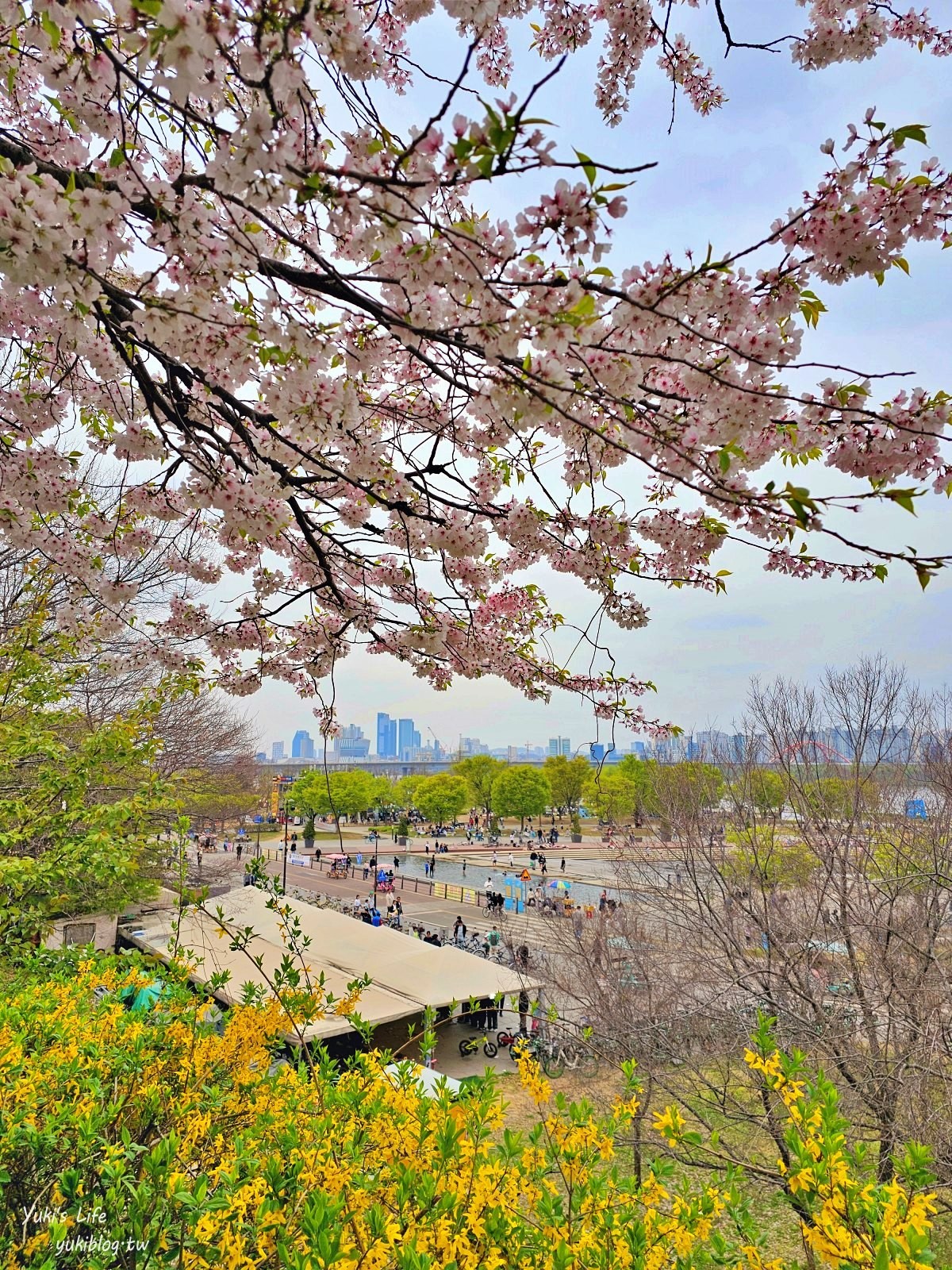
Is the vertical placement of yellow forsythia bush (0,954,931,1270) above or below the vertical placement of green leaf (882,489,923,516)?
below

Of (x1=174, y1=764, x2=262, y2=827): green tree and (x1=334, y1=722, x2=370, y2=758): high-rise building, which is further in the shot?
(x1=334, y1=722, x2=370, y2=758): high-rise building

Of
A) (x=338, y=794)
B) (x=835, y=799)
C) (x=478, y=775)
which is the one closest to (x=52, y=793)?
(x=835, y=799)

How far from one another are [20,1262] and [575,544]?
331 cm

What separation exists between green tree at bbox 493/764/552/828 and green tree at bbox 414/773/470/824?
7.46 feet

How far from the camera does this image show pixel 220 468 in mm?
2930

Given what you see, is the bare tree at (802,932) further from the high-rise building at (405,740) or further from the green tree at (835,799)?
the high-rise building at (405,740)

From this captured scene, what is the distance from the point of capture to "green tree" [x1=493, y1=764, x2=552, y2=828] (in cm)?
3719

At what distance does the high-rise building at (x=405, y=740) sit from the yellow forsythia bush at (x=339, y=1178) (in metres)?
157

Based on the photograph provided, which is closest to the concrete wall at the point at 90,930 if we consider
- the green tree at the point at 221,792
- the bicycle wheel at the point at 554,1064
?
the green tree at the point at 221,792

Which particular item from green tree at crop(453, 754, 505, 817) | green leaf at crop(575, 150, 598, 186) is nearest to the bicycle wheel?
green leaf at crop(575, 150, 598, 186)

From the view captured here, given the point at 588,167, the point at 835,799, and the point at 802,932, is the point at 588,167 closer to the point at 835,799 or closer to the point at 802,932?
the point at 802,932

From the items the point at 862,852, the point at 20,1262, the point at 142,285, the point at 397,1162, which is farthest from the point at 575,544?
the point at 862,852

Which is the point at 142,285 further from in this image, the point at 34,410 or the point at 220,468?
the point at 34,410

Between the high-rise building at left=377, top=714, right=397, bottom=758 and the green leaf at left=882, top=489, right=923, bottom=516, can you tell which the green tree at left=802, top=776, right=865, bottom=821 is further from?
the high-rise building at left=377, top=714, right=397, bottom=758
